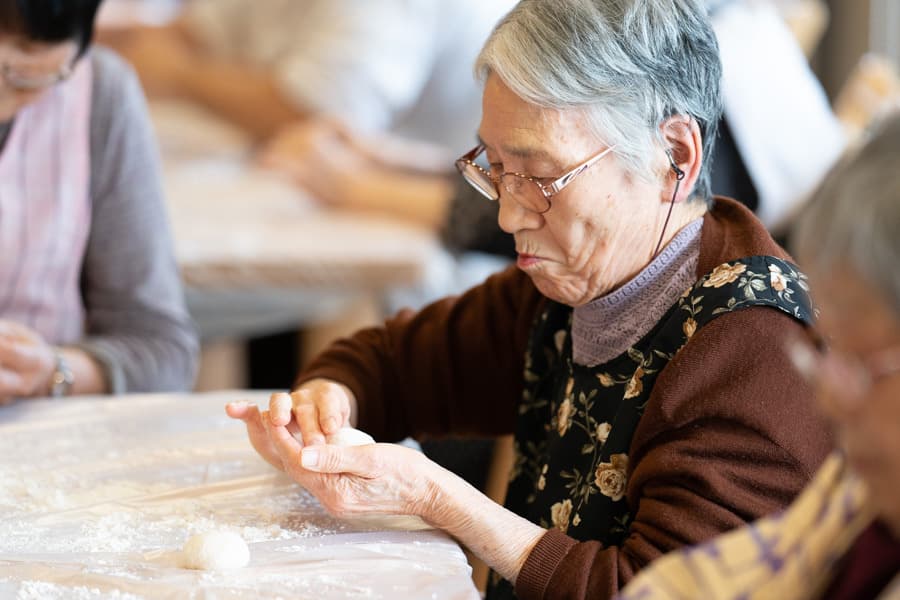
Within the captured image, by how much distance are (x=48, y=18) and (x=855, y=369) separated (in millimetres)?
1210

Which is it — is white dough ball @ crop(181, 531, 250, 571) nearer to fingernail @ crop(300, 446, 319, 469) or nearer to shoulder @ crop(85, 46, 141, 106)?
fingernail @ crop(300, 446, 319, 469)

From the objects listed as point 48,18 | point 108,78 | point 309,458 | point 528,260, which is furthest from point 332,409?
point 108,78

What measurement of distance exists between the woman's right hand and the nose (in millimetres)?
292

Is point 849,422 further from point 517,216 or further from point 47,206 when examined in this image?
point 47,206

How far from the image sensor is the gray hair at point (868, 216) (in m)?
0.65

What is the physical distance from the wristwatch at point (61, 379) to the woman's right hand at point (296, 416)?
0.47 meters

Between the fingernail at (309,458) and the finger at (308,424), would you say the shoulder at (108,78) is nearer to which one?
the finger at (308,424)

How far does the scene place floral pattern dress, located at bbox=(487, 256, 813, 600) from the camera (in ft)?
3.68

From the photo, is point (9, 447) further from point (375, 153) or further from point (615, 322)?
point (375, 153)

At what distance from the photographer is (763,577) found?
765 millimetres

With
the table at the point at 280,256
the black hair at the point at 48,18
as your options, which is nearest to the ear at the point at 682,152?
the black hair at the point at 48,18

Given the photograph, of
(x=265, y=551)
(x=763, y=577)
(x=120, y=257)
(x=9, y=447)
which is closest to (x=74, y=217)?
(x=120, y=257)

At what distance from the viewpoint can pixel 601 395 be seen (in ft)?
4.07

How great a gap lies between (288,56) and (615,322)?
2661mm
